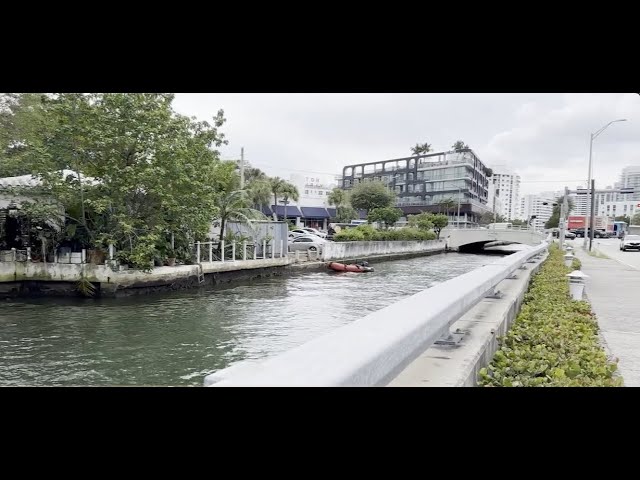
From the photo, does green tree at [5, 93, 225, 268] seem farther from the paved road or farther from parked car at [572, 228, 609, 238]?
parked car at [572, 228, 609, 238]

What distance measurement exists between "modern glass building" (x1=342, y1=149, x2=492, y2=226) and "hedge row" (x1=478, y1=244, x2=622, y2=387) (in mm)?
49833

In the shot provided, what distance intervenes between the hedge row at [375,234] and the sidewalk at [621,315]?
16.0 metres

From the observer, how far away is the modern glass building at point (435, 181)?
186 feet

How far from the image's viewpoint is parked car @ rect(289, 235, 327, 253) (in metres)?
24.5

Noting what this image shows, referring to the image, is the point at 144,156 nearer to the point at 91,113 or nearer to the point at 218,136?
the point at 91,113

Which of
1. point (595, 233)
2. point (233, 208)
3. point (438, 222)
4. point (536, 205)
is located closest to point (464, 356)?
point (233, 208)

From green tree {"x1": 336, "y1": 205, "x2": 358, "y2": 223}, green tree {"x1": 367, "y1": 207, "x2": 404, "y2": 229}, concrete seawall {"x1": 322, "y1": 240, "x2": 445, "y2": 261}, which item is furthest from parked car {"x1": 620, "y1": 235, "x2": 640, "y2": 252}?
green tree {"x1": 336, "y1": 205, "x2": 358, "y2": 223}

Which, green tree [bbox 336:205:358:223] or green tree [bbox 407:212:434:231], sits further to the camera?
green tree [bbox 336:205:358:223]

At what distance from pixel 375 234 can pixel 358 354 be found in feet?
93.5

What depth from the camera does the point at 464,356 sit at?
2.47 meters

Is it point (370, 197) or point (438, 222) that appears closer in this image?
point (438, 222)

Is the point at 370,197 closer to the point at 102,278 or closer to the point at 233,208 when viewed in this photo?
the point at 233,208
